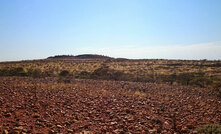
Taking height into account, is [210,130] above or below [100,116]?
above

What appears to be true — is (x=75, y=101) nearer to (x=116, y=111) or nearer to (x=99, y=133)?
(x=116, y=111)

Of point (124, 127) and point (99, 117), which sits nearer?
point (124, 127)

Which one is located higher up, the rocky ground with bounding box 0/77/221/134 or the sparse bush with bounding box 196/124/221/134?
the sparse bush with bounding box 196/124/221/134

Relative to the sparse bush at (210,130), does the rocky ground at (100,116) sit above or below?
below

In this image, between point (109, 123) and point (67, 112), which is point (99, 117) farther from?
point (67, 112)

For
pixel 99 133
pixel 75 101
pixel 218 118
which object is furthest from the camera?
pixel 75 101

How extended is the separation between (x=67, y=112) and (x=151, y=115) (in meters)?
2.99

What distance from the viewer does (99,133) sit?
5113 mm

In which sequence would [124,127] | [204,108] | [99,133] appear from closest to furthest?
[99,133] < [124,127] < [204,108]

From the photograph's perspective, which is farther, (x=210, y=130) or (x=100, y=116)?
(x=100, y=116)

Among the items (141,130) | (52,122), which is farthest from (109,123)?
(52,122)

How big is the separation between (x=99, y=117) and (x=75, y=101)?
236 cm

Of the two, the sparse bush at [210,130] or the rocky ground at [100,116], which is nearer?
the sparse bush at [210,130]

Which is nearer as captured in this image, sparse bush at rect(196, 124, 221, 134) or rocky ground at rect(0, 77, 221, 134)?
sparse bush at rect(196, 124, 221, 134)
